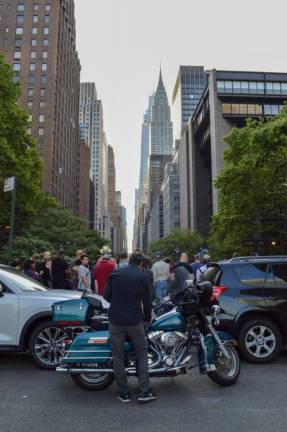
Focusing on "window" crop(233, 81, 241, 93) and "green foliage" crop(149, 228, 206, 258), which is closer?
"window" crop(233, 81, 241, 93)

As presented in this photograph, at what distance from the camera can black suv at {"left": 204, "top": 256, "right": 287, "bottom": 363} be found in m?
6.80

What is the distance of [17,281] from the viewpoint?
7.09 meters


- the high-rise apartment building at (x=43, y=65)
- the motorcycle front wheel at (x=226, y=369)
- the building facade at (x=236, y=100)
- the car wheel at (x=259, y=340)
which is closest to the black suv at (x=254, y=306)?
the car wheel at (x=259, y=340)

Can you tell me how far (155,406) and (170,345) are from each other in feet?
2.65

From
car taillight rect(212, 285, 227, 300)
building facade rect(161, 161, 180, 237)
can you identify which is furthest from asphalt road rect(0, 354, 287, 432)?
building facade rect(161, 161, 180, 237)

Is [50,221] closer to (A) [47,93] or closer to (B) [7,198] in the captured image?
(B) [7,198]

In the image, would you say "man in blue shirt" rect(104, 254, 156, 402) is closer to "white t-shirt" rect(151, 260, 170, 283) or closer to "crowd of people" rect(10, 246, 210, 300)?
"crowd of people" rect(10, 246, 210, 300)

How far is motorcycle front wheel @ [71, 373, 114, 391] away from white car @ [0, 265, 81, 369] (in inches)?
51.0

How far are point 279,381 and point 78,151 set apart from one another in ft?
353

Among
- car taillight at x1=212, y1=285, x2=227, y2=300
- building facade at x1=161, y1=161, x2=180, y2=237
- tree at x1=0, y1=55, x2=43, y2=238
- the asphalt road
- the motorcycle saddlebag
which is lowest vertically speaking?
the asphalt road

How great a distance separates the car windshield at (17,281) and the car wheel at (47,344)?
842 mm

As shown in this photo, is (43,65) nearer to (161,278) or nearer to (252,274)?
(161,278)

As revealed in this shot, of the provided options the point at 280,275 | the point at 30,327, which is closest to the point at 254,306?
the point at 280,275

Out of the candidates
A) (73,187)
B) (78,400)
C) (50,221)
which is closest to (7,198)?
(50,221)
